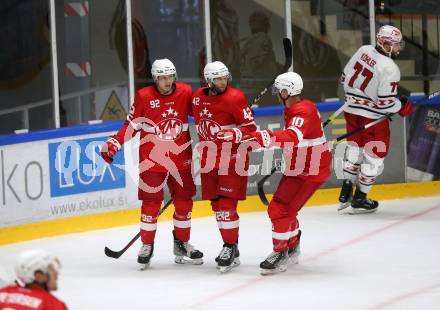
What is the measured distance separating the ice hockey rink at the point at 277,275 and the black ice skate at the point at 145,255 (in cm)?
6

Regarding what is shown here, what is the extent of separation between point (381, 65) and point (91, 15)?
8.39ft

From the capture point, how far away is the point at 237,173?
284 inches

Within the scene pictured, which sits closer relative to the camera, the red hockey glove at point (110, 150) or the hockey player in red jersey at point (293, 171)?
the hockey player in red jersey at point (293, 171)

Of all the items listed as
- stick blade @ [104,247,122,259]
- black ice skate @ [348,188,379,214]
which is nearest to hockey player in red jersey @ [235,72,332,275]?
stick blade @ [104,247,122,259]

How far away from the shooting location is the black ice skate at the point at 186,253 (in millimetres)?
7578

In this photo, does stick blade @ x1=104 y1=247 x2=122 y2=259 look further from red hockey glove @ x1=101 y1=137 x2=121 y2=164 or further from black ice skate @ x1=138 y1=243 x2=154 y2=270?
red hockey glove @ x1=101 y1=137 x2=121 y2=164

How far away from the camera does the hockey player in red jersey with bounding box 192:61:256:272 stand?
717 cm

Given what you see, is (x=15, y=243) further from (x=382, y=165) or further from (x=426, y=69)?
(x=426, y=69)

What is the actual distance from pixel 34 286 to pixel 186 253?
3263 mm

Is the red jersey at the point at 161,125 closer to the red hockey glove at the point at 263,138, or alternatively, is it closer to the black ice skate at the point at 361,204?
the red hockey glove at the point at 263,138

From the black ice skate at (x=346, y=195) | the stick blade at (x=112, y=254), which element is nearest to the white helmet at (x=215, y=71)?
the stick blade at (x=112, y=254)

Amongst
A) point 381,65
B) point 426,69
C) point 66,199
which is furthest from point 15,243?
point 426,69

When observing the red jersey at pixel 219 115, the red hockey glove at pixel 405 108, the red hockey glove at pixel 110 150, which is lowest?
the red hockey glove at pixel 110 150

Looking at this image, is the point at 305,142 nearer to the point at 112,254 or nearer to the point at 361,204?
the point at 112,254
